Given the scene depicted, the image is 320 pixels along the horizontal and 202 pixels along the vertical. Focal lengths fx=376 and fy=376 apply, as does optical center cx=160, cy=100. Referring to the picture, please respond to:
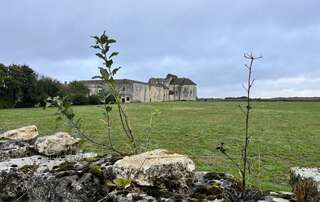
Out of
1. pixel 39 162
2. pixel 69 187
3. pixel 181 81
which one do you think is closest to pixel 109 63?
pixel 69 187

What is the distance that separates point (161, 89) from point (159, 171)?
116196mm

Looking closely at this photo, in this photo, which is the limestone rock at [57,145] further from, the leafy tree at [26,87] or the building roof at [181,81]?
the building roof at [181,81]

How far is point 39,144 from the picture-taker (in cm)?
467

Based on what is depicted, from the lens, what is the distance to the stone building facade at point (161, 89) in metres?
109

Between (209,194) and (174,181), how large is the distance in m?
0.29

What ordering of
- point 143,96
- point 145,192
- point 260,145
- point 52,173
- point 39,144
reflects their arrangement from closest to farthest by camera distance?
point 145,192 < point 52,173 < point 39,144 < point 260,145 < point 143,96

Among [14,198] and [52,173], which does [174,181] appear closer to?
[52,173]

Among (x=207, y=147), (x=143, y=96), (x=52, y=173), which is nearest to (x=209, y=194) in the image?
(x=52, y=173)

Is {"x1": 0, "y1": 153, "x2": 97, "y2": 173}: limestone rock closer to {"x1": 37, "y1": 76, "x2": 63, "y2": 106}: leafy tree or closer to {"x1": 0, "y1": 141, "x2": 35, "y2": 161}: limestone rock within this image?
{"x1": 0, "y1": 141, "x2": 35, "y2": 161}: limestone rock

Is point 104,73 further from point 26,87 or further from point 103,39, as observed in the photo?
point 26,87

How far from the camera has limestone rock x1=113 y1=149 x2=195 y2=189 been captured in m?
2.92

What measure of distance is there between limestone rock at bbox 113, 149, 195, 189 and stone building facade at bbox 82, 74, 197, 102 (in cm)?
10188

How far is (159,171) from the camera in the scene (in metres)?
2.94

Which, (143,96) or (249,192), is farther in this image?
(143,96)
